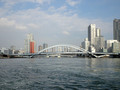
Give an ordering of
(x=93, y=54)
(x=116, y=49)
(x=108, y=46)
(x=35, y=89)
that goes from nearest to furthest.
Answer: (x=35, y=89), (x=93, y=54), (x=116, y=49), (x=108, y=46)

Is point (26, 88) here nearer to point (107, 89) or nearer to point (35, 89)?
point (35, 89)

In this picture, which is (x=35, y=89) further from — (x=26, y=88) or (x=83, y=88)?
(x=83, y=88)

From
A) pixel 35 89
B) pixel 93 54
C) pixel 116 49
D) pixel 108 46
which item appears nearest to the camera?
pixel 35 89

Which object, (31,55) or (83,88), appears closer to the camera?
(83,88)

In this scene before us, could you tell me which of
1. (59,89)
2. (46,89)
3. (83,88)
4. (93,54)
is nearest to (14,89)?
(46,89)

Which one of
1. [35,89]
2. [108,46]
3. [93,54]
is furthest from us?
[108,46]

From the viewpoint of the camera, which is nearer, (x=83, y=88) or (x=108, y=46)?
(x=83, y=88)

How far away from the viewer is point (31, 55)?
117438mm

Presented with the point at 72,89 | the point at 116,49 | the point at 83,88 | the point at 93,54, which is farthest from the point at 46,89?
the point at 116,49

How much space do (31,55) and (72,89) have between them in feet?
352

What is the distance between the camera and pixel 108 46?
187500 mm

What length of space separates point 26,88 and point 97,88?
17.5 feet

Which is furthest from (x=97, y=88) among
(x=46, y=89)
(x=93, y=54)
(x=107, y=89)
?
(x=93, y=54)

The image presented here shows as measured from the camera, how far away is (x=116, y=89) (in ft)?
40.1
